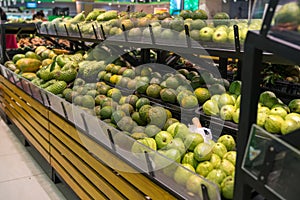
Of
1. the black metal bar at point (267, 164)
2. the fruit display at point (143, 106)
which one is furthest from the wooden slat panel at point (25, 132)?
the black metal bar at point (267, 164)

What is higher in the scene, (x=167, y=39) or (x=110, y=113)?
(x=167, y=39)

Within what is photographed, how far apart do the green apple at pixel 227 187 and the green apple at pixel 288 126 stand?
1.06ft

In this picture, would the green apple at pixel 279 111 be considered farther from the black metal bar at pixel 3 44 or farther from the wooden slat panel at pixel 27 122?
the black metal bar at pixel 3 44

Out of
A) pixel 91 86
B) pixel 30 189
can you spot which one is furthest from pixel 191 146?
pixel 30 189

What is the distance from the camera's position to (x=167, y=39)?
209 centimetres

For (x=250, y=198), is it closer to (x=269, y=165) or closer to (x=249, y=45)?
(x=269, y=165)

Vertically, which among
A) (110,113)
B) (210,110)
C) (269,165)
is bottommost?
(110,113)

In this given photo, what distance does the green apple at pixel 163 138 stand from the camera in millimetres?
1789

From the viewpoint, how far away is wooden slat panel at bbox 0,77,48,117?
330cm

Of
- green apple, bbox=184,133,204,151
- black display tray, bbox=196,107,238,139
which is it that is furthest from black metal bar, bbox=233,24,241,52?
green apple, bbox=184,133,204,151

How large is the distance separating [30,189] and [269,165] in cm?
268

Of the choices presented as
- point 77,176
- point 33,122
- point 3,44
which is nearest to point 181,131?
point 77,176

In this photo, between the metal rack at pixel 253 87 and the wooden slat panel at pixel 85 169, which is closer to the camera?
the metal rack at pixel 253 87

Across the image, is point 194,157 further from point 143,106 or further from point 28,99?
point 28,99
